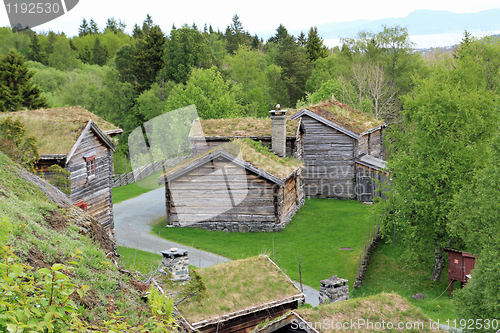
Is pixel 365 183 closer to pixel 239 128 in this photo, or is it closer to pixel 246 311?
pixel 239 128

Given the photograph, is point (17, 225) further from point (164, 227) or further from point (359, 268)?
point (164, 227)

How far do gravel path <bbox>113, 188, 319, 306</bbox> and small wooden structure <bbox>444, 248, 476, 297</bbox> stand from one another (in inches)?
221

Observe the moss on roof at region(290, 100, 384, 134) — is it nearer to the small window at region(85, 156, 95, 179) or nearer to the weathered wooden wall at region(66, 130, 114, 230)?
the weathered wooden wall at region(66, 130, 114, 230)

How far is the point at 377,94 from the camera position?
50438 millimetres

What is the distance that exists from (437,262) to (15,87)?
124 feet

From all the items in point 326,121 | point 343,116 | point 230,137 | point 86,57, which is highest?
point 86,57

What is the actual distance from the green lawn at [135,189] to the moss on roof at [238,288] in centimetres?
2035

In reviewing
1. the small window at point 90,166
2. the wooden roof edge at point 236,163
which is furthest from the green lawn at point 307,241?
the small window at point 90,166

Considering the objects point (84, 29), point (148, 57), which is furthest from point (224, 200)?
point (84, 29)

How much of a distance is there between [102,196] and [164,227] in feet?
13.5

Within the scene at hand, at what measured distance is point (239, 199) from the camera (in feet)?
80.2

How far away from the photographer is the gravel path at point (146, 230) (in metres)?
20.1

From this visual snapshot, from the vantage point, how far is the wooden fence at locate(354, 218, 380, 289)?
1872cm

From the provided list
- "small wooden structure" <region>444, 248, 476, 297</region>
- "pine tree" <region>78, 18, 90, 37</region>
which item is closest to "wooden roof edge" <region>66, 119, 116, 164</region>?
"small wooden structure" <region>444, 248, 476, 297</region>
